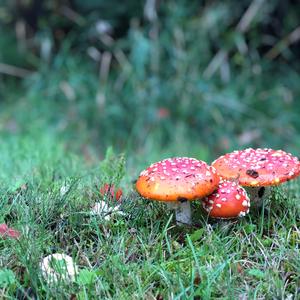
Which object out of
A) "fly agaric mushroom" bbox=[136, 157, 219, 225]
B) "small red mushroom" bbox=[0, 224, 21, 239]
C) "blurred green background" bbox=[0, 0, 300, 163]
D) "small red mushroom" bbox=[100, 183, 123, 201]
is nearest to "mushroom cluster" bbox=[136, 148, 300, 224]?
"fly agaric mushroom" bbox=[136, 157, 219, 225]

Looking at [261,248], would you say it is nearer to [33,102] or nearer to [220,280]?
[220,280]

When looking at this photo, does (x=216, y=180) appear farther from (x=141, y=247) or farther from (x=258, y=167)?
(x=141, y=247)

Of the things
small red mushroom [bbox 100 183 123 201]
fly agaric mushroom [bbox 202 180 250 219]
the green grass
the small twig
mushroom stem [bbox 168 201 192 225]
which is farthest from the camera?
the small twig

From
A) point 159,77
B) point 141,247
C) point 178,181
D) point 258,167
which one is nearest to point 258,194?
point 258,167

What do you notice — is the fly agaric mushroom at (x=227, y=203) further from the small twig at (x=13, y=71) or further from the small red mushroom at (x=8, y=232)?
the small twig at (x=13, y=71)

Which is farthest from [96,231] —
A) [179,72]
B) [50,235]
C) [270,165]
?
[179,72]

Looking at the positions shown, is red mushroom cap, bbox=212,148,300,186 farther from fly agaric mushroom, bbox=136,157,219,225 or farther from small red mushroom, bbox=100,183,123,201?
small red mushroom, bbox=100,183,123,201
